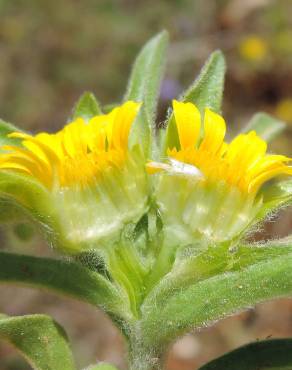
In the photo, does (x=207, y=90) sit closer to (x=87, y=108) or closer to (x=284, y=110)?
(x=87, y=108)

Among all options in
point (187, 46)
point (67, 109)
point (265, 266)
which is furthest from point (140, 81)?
point (187, 46)

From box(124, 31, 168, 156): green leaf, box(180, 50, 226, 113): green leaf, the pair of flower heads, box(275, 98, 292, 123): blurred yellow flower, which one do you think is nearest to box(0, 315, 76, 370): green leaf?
the pair of flower heads

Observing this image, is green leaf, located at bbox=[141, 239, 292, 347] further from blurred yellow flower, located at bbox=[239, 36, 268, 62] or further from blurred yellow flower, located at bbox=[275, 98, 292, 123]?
blurred yellow flower, located at bbox=[239, 36, 268, 62]

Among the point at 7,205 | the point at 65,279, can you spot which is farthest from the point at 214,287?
the point at 7,205

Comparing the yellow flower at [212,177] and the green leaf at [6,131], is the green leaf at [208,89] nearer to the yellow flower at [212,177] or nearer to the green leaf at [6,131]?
the yellow flower at [212,177]

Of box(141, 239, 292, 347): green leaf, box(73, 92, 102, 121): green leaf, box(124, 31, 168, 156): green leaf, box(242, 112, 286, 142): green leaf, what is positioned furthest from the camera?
box(242, 112, 286, 142): green leaf

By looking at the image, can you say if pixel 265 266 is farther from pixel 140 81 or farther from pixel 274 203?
pixel 140 81
